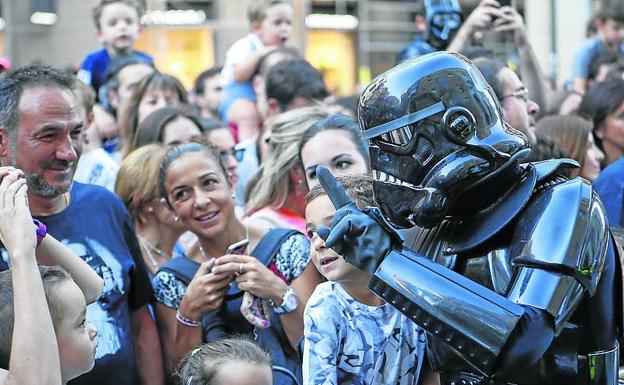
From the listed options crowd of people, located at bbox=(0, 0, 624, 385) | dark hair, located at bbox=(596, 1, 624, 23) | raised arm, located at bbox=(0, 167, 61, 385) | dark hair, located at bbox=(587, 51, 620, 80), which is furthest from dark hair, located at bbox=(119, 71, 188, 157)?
dark hair, located at bbox=(596, 1, 624, 23)

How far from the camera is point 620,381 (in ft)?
9.23

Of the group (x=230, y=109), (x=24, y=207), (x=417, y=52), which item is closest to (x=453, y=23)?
(x=417, y=52)

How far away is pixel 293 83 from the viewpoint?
5906 mm

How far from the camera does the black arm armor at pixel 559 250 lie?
2.30m

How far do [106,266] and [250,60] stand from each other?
139 inches

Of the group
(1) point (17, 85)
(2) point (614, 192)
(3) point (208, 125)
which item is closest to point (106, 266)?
(1) point (17, 85)

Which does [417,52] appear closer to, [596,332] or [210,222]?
[210,222]

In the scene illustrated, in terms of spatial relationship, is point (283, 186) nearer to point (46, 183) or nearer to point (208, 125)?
point (46, 183)

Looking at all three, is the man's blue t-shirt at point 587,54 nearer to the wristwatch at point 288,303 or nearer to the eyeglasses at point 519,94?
the eyeglasses at point 519,94

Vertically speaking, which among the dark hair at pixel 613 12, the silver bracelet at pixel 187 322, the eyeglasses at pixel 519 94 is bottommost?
the silver bracelet at pixel 187 322

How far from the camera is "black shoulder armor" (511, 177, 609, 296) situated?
2.31m

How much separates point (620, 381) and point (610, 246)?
44 cm

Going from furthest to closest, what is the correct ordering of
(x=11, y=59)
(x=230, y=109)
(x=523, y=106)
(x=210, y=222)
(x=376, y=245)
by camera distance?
(x=11, y=59), (x=230, y=109), (x=523, y=106), (x=210, y=222), (x=376, y=245)

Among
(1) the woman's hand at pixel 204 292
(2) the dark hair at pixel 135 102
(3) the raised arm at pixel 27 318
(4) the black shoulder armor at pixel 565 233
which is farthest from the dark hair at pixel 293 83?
(4) the black shoulder armor at pixel 565 233
